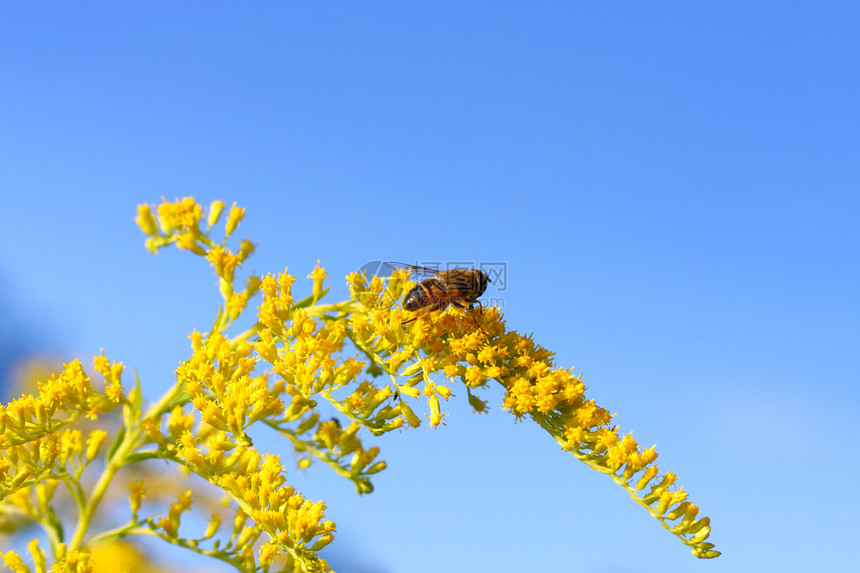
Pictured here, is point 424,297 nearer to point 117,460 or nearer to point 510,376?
point 510,376

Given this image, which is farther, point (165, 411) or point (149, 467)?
point (149, 467)

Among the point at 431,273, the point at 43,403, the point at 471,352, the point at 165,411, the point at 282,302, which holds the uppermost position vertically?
the point at 431,273

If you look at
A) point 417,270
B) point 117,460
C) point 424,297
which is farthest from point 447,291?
point 117,460

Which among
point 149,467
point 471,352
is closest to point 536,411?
point 471,352

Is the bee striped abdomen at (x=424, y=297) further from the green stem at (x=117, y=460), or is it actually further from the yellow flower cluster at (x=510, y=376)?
the green stem at (x=117, y=460)

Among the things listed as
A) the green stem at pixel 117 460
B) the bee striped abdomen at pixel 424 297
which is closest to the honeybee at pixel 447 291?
the bee striped abdomen at pixel 424 297

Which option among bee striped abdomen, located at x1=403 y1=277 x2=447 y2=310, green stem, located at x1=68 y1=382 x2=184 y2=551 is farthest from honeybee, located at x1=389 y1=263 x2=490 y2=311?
green stem, located at x1=68 y1=382 x2=184 y2=551

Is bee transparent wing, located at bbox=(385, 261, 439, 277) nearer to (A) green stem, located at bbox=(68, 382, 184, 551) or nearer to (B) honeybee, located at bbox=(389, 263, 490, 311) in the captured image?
(B) honeybee, located at bbox=(389, 263, 490, 311)

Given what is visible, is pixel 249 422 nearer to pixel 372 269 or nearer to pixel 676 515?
pixel 372 269
